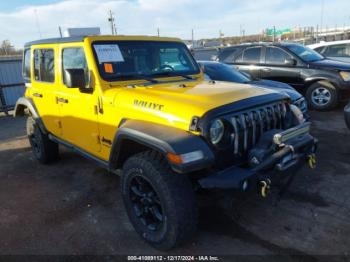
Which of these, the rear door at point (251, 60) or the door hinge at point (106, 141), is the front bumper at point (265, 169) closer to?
the door hinge at point (106, 141)

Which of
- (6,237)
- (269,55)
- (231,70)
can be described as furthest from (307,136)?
(269,55)

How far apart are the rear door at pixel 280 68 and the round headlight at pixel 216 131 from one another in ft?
20.6

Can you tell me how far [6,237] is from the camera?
10.9 ft

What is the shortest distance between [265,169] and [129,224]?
5.20ft

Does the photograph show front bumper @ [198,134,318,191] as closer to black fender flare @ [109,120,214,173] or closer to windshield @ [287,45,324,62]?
black fender flare @ [109,120,214,173]

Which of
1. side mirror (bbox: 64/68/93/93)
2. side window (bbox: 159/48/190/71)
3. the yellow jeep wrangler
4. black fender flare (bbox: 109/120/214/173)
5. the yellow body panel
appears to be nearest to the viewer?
black fender flare (bbox: 109/120/214/173)

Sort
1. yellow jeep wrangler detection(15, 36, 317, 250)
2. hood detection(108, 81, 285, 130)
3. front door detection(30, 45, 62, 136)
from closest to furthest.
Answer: yellow jeep wrangler detection(15, 36, 317, 250)
hood detection(108, 81, 285, 130)
front door detection(30, 45, 62, 136)

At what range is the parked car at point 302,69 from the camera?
25.5ft

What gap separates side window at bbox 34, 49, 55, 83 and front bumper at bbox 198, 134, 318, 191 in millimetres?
2858

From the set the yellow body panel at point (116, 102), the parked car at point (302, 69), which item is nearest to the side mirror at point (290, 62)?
the parked car at point (302, 69)

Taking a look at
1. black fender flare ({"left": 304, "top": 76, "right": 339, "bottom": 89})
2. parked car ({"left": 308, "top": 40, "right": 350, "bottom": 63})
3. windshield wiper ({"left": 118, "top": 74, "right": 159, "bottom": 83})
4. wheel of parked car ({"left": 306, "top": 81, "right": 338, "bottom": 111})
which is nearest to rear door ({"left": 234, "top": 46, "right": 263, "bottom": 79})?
black fender flare ({"left": 304, "top": 76, "right": 339, "bottom": 89})

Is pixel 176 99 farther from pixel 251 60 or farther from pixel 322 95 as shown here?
pixel 251 60

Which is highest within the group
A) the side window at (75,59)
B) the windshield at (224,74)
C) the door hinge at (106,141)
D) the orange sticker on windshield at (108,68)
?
the side window at (75,59)

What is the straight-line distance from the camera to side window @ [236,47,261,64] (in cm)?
903
